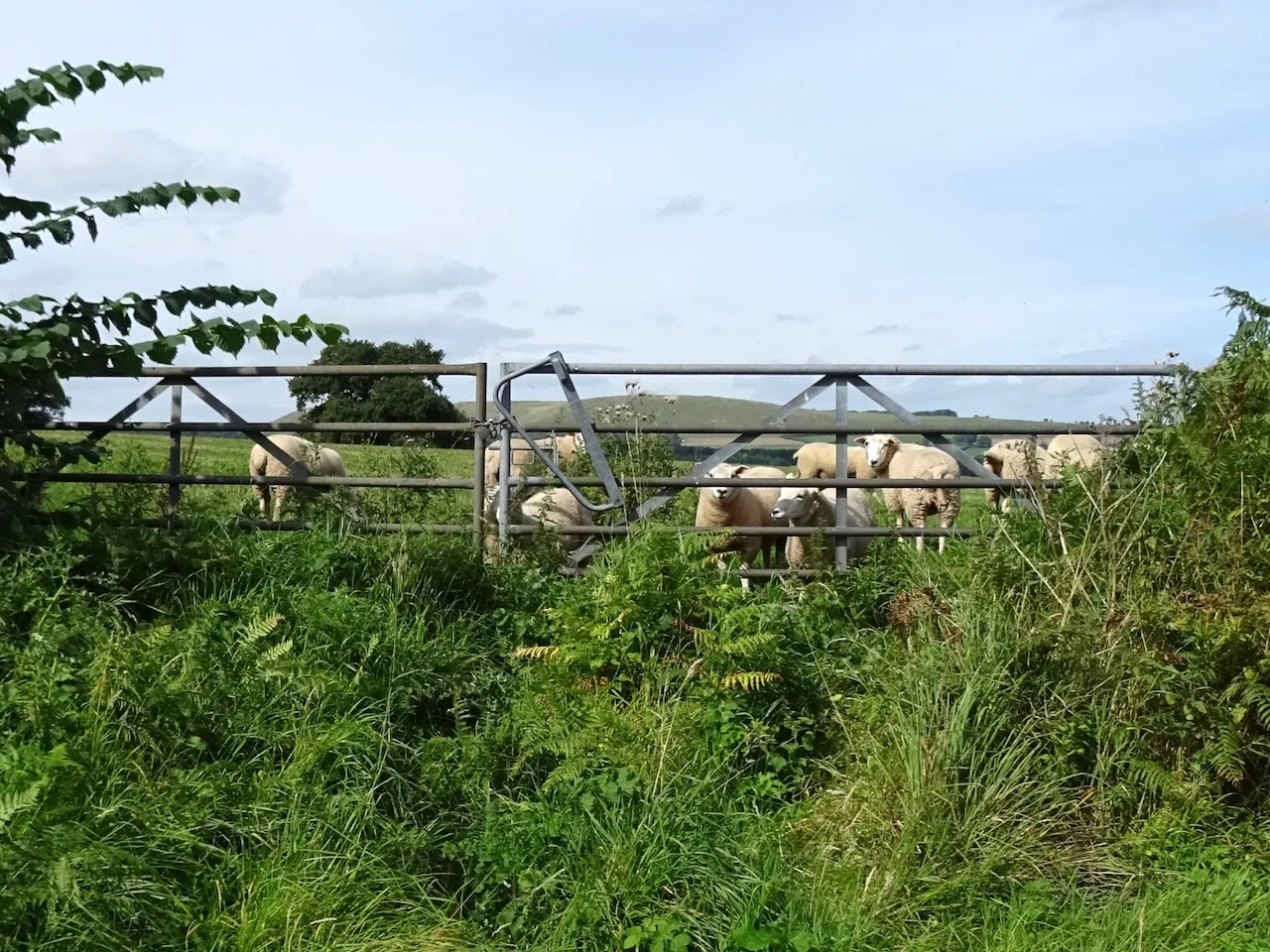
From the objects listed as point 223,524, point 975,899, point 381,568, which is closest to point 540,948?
point 975,899

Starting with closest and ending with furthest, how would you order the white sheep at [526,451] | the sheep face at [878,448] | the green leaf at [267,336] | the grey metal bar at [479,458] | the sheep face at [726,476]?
the green leaf at [267,336], the grey metal bar at [479,458], the white sheep at [526,451], the sheep face at [726,476], the sheep face at [878,448]

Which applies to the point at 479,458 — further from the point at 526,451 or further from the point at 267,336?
the point at 267,336

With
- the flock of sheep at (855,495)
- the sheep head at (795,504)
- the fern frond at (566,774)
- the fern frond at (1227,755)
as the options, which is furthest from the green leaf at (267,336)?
the fern frond at (1227,755)

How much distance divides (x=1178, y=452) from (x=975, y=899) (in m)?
2.62

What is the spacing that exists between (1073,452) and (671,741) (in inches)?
245

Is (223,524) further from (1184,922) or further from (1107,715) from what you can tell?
(1184,922)

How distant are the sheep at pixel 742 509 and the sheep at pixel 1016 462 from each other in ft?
6.16

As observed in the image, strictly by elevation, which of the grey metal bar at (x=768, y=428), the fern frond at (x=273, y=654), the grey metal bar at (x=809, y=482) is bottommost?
Result: the fern frond at (x=273, y=654)

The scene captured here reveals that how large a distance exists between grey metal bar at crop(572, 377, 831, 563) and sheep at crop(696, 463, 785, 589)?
1.29 meters

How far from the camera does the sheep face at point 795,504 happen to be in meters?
9.88

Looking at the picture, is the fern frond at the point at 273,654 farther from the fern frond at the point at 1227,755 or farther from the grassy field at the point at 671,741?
the fern frond at the point at 1227,755

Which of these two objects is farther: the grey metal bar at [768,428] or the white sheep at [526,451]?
the white sheep at [526,451]

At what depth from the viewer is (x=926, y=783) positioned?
482 cm

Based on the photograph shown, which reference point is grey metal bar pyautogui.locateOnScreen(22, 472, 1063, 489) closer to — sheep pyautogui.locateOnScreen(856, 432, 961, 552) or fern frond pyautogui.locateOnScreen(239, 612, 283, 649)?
fern frond pyautogui.locateOnScreen(239, 612, 283, 649)
